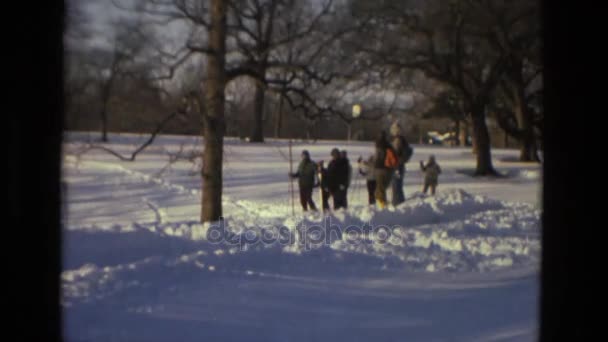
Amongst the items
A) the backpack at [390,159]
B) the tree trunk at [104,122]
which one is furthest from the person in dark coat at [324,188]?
the tree trunk at [104,122]

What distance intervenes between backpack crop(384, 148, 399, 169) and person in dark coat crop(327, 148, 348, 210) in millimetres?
990

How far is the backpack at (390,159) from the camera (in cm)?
1220

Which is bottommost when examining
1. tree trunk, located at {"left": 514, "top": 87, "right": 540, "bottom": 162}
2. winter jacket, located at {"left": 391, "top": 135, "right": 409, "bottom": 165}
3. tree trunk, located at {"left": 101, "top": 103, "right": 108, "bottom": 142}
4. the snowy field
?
the snowy field

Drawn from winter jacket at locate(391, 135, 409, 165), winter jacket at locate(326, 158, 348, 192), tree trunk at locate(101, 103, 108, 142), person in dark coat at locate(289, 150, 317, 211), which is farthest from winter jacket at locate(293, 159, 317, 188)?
tree trunk at locate(101, 103, 108, 142)

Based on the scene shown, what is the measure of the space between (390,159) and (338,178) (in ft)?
4.16

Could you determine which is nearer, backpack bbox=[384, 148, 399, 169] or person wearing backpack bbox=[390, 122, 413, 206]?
backpack bbox=[384, 148, 399, 169]

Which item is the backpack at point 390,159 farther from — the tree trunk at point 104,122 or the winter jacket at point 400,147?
the tree trunk at point 104,122

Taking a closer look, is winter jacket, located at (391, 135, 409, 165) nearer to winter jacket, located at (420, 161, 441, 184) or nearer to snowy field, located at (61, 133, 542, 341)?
snowy field, located at (61, 133, 542, 341)

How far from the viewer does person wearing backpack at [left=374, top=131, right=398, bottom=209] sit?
12.2 metres

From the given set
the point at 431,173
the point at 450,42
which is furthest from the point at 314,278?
the point at 450,42

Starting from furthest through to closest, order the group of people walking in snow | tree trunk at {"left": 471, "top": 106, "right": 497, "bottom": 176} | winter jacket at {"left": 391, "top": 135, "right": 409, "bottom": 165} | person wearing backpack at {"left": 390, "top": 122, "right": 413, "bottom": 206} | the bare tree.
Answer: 1. tree trunk at {"left": 471, "top": 106, "right": 497, "bottom": 176}
2. the bare tree
3. winter jacket at {"left": 391, "top": 135, "right": 409, "bottom": 165}
4. person wearing backpack at {"left": 390, "top": 122, "right": 413, "bottom": 206}
5. the group of people walking in snow

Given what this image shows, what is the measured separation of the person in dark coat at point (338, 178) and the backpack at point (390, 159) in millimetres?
990

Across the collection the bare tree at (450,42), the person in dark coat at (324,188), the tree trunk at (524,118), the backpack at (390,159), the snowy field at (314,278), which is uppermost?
the bare tree at (450,42)

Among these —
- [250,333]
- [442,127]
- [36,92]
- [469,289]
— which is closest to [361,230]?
[469,289]
